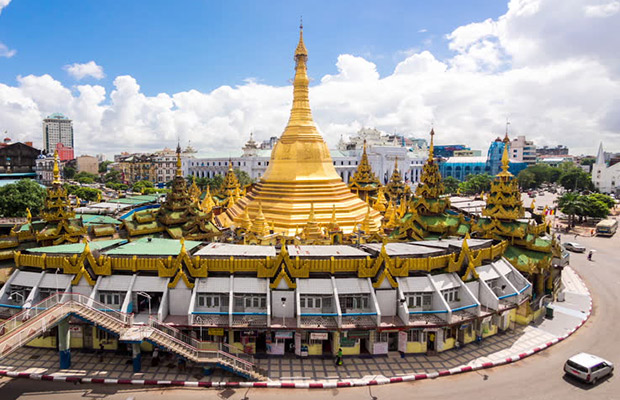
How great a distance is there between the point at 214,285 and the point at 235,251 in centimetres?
323

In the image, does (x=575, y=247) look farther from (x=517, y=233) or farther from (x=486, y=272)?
(x=486, y=272)

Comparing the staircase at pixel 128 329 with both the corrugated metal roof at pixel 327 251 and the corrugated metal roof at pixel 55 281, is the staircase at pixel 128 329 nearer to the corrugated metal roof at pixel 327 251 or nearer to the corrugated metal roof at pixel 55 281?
the corrugated metal roof at pixel 55 281

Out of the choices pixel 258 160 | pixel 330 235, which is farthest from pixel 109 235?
pixel 258 160

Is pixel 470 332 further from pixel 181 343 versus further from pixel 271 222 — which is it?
pixel 271 222

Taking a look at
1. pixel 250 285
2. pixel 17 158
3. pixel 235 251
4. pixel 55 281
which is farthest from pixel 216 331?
pixel 17 158

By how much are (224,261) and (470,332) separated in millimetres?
16642

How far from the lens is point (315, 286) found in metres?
23.0

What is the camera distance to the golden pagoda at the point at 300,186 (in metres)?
43.7

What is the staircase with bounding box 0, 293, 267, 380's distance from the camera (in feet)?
64.8

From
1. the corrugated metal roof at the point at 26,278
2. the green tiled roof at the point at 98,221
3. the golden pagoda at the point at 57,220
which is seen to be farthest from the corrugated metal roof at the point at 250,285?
the green tiled roof at the point at 98,221

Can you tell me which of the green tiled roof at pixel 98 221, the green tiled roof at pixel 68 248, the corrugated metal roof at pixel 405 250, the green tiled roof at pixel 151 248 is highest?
the corrugated metal roof at pixel 405 250

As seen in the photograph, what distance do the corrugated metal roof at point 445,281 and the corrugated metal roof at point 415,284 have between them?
602mm

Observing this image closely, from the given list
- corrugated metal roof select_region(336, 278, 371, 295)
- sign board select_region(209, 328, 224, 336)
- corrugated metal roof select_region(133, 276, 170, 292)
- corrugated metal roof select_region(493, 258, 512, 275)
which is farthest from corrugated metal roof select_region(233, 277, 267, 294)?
corrugated metal roof select_region(493, 258, 512, 275)

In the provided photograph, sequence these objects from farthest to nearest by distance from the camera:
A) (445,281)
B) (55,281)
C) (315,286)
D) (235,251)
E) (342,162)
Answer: (342,162) < (235,251) < (445,281) < (55,281) < (315,286)
